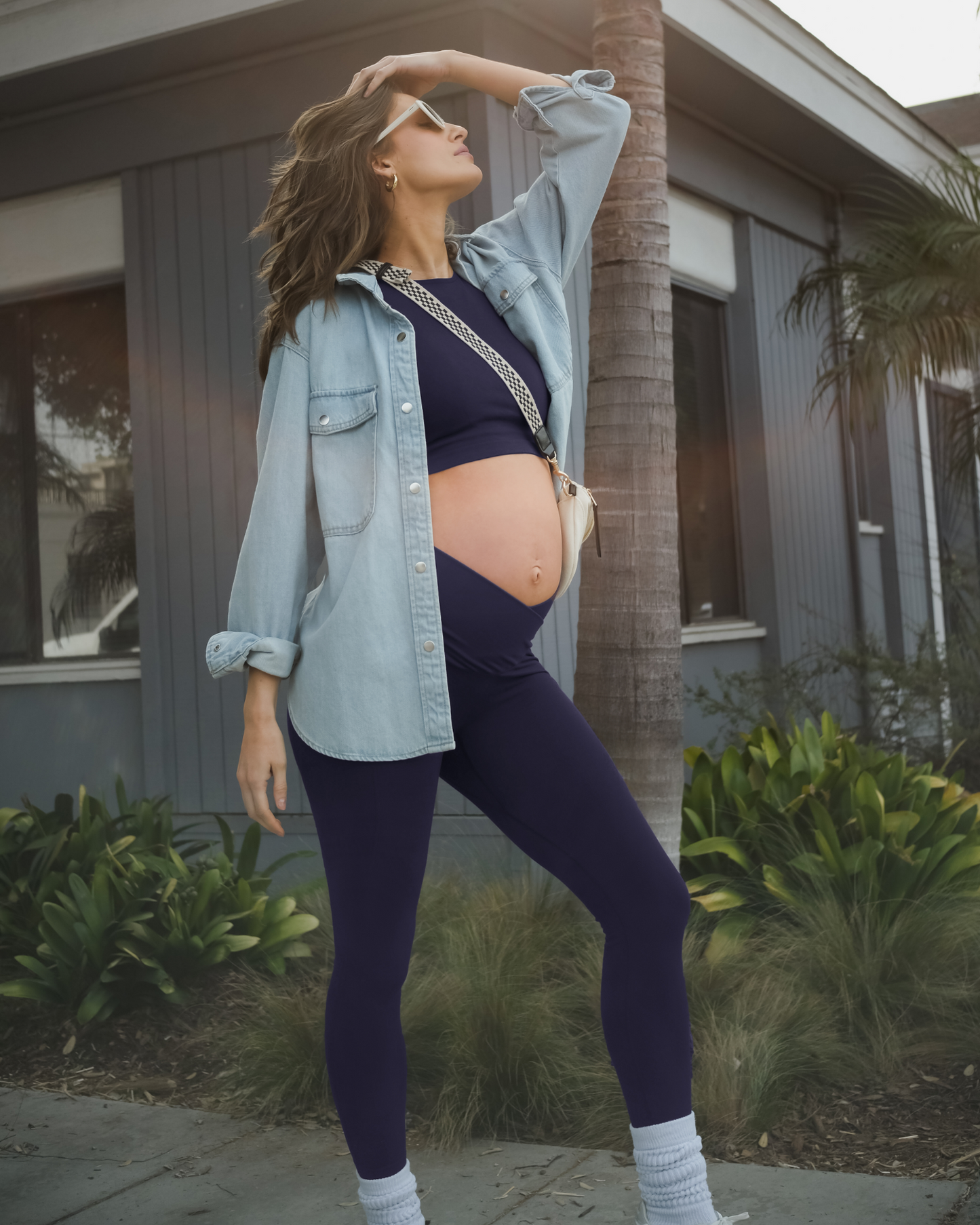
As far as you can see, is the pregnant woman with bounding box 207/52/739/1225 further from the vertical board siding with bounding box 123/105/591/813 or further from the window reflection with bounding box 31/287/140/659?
the window reflection with bounding box 31/287/140/659

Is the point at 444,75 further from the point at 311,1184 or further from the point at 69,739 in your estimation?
the point at 69,739

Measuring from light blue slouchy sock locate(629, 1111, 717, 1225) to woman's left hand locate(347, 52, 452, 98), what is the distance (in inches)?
70.1

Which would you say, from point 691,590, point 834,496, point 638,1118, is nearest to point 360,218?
point 638,1118

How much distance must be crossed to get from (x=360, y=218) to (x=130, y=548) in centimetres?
499

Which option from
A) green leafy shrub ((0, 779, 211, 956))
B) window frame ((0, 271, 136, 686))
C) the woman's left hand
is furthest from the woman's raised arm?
window frame ((0, 271, 136, 686))

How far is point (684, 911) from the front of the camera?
6.66 feet

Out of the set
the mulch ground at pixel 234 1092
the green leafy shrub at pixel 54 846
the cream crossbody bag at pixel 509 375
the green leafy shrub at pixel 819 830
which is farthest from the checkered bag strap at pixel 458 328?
the green leafy shrub at pixel 54 846

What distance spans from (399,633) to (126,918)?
7.82ft

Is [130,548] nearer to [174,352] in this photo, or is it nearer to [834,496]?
[174,352]

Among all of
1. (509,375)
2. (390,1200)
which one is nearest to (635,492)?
(509,375)

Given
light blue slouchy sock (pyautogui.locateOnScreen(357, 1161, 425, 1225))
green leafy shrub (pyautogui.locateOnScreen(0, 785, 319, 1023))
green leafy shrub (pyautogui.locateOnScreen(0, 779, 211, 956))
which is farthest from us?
green leafy shrub (pyautogui.locateOnScreen(0, 779, 211, 956))

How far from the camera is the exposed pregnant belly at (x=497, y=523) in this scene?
2.06 metres

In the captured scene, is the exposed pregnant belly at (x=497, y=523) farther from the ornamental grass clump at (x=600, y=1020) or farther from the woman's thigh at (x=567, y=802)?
the ornamental grass clump at (x=600, y=1020)

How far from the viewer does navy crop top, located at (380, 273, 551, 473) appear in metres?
2.08
